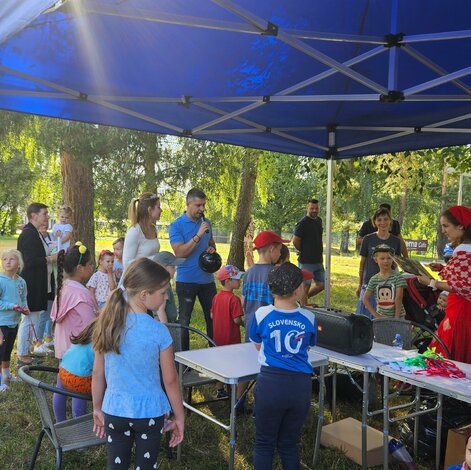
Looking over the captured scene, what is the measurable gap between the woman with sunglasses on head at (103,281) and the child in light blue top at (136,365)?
306 cm

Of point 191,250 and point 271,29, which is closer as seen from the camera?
point 271,29

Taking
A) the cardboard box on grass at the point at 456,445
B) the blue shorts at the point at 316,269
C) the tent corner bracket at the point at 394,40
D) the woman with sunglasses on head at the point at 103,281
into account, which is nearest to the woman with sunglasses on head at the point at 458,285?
the cardboard box on grass at the point at 456,445

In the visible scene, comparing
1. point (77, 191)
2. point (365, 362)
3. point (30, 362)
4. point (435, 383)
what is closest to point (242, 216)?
point (77, 191)

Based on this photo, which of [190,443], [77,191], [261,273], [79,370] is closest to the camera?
[79,370]

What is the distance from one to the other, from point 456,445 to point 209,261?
7.73 ft

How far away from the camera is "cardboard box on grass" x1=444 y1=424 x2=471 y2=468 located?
2.93 meters

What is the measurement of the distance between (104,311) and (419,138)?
14.8ft

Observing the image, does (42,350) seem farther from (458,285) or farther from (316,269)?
(458,285)

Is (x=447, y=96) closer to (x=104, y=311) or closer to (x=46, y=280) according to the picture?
(x=104, y=311)

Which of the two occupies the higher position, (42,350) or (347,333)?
(347,333)

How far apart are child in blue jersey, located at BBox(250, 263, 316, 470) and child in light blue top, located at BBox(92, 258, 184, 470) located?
0.54 m

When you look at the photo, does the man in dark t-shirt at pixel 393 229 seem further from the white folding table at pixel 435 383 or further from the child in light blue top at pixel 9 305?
the child in light blue top at pixel 9 305

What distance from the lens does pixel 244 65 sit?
156 inches

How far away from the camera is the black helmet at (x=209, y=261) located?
4.39 m
